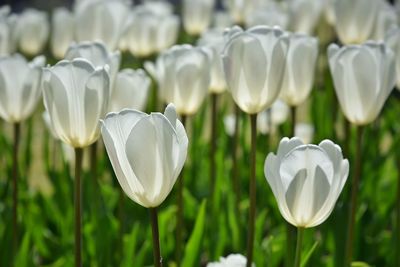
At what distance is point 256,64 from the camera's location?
166 cm

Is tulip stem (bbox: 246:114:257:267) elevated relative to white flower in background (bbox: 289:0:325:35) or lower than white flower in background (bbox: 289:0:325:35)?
lower

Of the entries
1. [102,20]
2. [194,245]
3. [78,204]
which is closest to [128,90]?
[194,245]

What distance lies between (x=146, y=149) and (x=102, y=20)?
1420 millimetres

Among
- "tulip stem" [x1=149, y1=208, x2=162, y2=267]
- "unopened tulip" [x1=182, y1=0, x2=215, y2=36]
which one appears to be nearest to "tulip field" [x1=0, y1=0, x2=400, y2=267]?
"tulip stem" [x1=149, y1=208, x2=162, y2=267]

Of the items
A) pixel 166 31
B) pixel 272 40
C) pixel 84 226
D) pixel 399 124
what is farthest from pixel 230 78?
pixel 399 124

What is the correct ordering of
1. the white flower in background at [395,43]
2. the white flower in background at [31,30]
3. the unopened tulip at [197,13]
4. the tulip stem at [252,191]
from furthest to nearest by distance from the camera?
the unopened tulip at [197,13] < the white flower in background at [31,30] < the white flower in background at [395,43] < the tulip stem at [252,191]

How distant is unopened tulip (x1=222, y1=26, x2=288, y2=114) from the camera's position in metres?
1.66

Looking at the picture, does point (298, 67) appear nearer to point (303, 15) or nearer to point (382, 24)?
point (382, 24)

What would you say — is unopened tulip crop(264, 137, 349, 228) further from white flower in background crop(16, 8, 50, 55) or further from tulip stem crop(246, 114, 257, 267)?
white flower in background crop(16, 8, 50, 55)

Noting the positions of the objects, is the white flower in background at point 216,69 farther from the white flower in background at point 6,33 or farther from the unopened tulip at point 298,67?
the white flower in background at point 6,33

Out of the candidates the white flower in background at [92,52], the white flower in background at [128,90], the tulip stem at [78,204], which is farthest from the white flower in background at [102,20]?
the tulip stem at [78,204]

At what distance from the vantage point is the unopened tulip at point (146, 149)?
125 centimetres

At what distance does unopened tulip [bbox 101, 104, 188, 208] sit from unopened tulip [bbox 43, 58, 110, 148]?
11.1 inches

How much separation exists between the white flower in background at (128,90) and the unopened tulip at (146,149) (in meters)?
0.74
